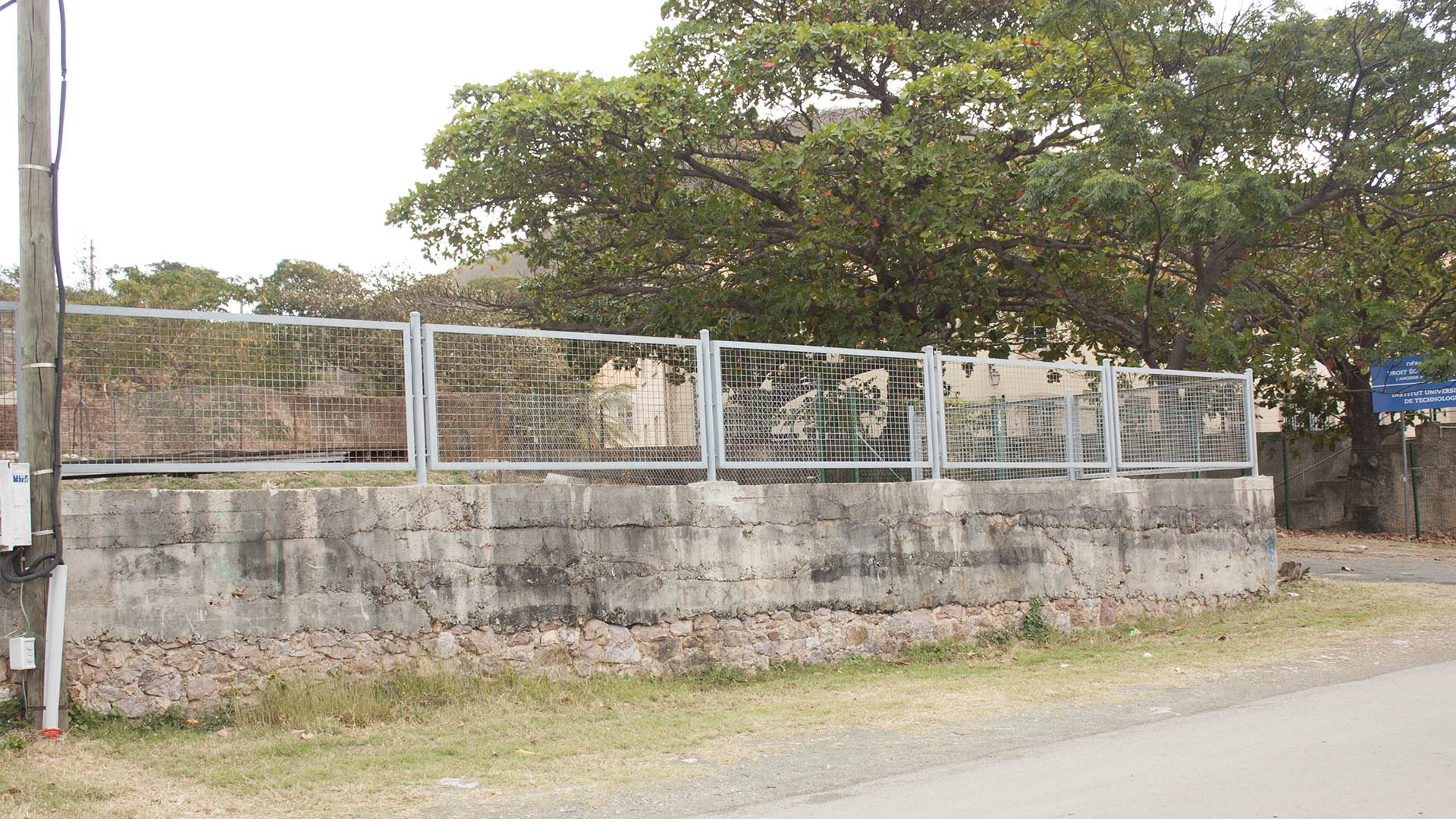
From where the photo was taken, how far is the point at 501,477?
867 cm

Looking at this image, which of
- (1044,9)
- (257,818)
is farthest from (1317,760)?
(1044,9)

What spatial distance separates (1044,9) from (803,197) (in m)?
3.94

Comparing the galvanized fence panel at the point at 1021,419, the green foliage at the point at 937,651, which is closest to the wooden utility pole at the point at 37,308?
the green foliage at the point at 937,651

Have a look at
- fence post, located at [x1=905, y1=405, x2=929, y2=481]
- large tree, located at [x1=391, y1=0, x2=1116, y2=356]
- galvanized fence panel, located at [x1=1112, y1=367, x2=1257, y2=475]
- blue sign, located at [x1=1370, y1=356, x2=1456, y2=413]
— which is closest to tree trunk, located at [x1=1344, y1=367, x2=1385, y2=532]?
blue sign, located at [x1=1370, y1=356, x2=1456, y2=413]

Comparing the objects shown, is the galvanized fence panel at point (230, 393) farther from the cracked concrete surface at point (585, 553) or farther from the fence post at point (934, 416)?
the fence post at point (934, 416)

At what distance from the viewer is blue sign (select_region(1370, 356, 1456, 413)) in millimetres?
19359

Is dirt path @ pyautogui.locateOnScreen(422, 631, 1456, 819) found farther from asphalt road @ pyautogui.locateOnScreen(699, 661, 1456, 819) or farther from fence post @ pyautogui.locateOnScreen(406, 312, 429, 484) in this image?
fence post @ pyautogui.locateOnScreen(406, 312, 429, 484)

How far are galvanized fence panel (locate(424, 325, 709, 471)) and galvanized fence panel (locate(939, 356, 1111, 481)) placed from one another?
2733 millimetres

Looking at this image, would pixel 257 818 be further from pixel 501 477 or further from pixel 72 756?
pixel 501 477

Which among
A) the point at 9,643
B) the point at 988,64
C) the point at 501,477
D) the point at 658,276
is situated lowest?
the point at 9,643

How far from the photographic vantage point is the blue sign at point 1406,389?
19.4 meters

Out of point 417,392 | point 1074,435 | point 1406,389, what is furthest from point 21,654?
point 1406,389

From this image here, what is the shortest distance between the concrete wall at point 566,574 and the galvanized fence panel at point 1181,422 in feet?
2.02

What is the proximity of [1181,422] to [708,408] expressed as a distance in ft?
19.7
